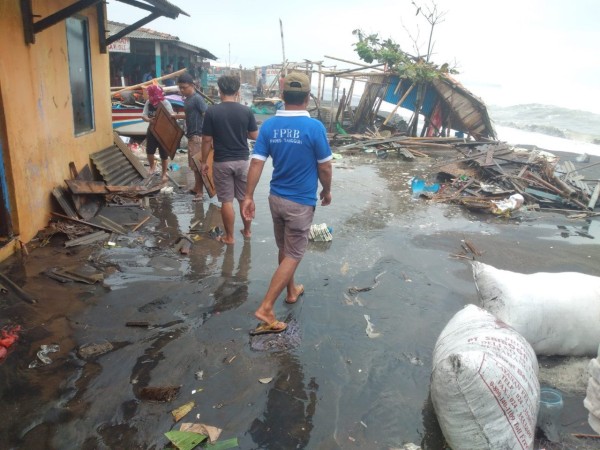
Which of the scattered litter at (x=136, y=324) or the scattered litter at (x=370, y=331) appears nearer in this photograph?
the scattered litter at (x=136, y=324)

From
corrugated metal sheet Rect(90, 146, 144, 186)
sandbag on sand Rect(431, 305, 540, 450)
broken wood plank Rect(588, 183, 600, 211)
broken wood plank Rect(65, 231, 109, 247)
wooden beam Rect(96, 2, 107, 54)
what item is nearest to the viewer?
sandbag on sand Rect(431, 305, 540, 450)

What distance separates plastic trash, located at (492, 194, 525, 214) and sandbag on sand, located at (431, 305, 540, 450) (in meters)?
5.48

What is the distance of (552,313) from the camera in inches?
115

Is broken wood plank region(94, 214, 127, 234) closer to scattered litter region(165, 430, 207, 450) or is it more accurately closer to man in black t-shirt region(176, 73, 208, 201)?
man in black t-shirt region(176, 73, 208, 201)

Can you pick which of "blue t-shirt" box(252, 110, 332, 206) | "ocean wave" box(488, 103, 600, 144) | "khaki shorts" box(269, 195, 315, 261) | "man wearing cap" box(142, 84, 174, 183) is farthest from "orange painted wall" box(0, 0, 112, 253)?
"ocean wave" box(488, 103, 600, 144)

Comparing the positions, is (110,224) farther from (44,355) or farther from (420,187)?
(420,187)

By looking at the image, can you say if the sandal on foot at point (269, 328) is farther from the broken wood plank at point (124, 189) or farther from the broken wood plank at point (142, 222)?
the broken wood plank at point (124, 189)

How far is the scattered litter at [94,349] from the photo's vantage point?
2.88m

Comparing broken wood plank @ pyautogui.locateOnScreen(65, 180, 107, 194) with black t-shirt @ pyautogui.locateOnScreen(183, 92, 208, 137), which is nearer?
broken wood plank @ pyautogui.locateOnScreen(65, 180, 107, 194)

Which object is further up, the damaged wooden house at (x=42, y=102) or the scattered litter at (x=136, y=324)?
the damaged wooden house at (x=42, y=102)

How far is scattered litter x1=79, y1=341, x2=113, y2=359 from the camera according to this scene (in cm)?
288

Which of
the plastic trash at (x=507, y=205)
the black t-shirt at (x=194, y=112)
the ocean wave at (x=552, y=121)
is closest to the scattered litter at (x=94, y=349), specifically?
the black t-shirt at (x=194, y=112)

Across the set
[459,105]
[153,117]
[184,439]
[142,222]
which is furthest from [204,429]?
[459,105]

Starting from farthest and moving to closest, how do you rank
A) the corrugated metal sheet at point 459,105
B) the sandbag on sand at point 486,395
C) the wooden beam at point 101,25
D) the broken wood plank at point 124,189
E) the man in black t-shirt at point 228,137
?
the corrugated metal sheet at point 459,105 < the wooden beam at point 101,25 < the broken wood plank at point 124,189 < the man in black t-shirt at point 228,137 < the sandbag on sand at point 486,395
